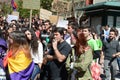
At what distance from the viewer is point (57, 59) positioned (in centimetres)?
850

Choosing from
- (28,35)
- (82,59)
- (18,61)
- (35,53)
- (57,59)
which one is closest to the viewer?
(18,61)

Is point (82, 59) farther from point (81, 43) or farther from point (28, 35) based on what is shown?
point (28, 35)

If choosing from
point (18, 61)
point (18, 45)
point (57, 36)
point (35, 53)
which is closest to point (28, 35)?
point (35, 53)

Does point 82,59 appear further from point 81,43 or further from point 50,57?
point 50,57

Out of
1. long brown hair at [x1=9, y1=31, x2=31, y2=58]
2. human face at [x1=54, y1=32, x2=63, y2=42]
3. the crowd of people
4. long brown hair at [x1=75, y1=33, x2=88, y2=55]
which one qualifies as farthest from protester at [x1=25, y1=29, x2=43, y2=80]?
long brown hair at [x1=9, y1=31, x2=31, y2=58]

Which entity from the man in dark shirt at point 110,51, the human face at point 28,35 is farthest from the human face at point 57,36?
the man in dark shirt at point 110,51

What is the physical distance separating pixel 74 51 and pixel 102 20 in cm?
2049

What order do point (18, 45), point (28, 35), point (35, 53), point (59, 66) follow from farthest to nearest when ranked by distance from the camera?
1. point (28, 35)
2. point (35, 53)
3. point (59, 66)
4. point (18, 45)

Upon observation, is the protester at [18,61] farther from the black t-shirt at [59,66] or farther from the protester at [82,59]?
the black t-shirt at [59,66]

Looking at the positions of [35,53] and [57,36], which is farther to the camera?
[35,53]

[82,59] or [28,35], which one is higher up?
[28,35]

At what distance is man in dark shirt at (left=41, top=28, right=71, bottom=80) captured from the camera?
28.0ft

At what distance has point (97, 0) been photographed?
45.5m

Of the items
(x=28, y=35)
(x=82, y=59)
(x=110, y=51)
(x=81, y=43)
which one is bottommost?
(x=110, y=51)
